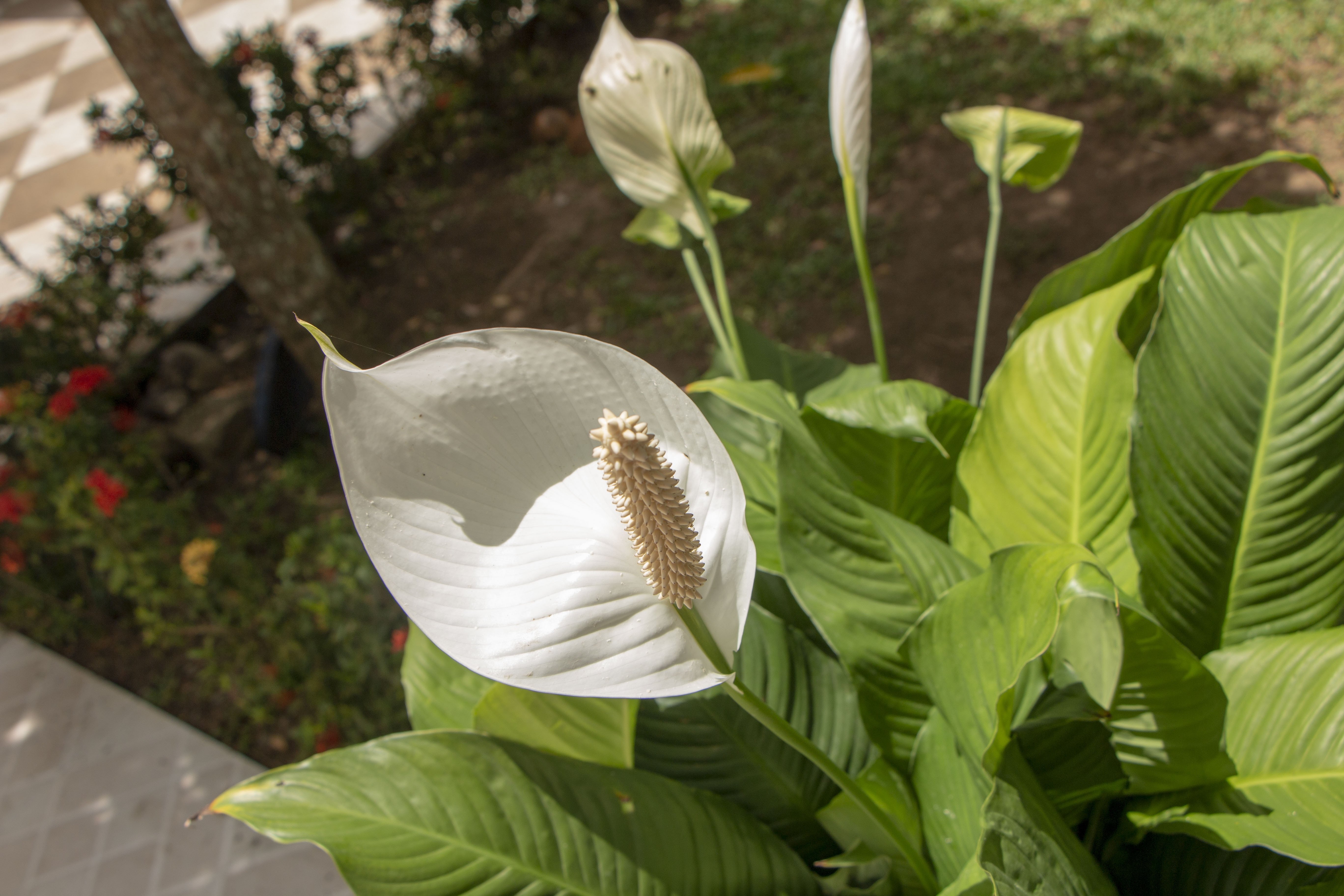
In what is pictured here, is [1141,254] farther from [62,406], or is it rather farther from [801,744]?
[62,406]

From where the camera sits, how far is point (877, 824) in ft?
3.05

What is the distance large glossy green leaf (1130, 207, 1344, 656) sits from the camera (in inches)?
38.8

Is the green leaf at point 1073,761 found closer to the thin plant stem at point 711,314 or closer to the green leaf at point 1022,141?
the thin plant stem at point 711,314

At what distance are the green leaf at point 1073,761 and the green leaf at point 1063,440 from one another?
0.67 ft

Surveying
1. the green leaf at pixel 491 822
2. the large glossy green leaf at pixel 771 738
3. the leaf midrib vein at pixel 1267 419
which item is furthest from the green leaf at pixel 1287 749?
the green leaf at pixel 491 822

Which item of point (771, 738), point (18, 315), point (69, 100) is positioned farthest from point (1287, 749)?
point (69, 100)

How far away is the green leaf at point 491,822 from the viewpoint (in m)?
0.85

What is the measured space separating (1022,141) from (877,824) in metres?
0.95

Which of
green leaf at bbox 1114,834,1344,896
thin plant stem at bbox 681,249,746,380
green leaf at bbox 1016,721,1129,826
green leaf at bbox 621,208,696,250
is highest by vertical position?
green leaf at bbox 621,208,696,250

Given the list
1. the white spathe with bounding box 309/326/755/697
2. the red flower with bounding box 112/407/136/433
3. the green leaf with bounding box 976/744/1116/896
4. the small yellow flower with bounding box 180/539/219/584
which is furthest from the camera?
the red flower with bounding box 112/407/136/433

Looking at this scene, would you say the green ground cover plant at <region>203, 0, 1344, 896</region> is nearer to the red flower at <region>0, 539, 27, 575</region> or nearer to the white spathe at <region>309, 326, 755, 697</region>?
the white spathe at <region>309, 326, 755, 697</region>

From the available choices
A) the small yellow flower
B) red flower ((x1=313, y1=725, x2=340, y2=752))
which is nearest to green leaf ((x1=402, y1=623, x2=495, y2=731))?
red flower ((x1=313, y1=725, x2=340, y2=752))

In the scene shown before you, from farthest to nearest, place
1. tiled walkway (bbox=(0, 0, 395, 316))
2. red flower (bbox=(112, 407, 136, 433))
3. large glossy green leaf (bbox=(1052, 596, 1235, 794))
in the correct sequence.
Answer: tiled walkway (bbox=(0, 0, 395, 316))
red flower (bbox=(112, 407, 136, 433))
large glossy green leaf (bbox=(1052, 596, 1235, 794))

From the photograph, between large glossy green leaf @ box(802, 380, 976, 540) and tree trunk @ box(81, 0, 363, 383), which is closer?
large glossy green leaf @ box(802, 380, 976, 540)
